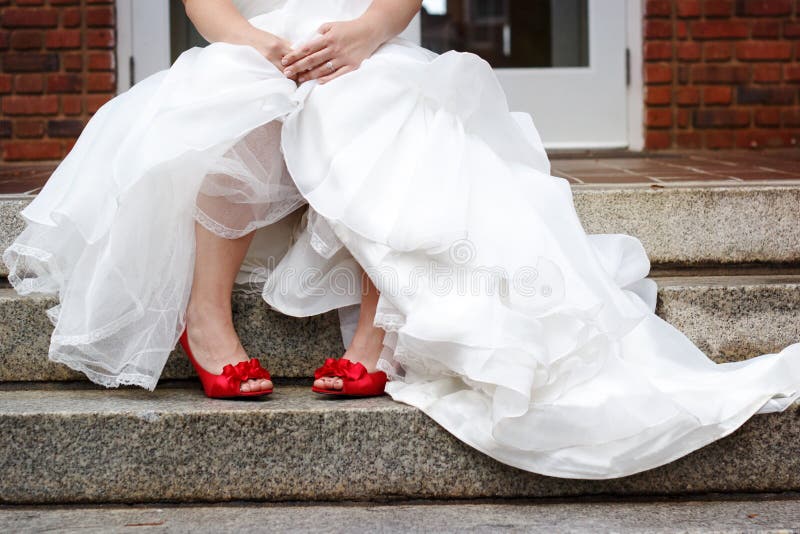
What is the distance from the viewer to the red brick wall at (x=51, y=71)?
3.45m

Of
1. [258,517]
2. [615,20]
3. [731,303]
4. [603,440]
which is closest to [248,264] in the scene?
[258,517]

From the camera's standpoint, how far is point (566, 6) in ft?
12.3

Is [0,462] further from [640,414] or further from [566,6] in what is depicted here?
[566,6]

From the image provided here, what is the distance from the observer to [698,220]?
203 cm

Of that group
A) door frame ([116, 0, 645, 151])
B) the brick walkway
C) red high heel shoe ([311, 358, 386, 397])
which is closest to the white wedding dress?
red high heel shoe ([311, 358, 386, 397])

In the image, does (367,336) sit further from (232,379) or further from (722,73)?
(722,73)

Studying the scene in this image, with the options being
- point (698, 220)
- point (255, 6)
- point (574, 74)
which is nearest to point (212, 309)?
point (255, 6)

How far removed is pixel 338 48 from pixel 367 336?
0.57m

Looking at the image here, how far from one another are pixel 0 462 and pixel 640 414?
110 cm

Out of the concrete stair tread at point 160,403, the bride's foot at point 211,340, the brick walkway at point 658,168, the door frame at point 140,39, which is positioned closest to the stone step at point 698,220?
the brick walkway at point 658,168

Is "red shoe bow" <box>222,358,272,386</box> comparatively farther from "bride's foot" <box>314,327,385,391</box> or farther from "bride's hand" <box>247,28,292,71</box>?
"bride's hand" <box>247,28,292,71</box>

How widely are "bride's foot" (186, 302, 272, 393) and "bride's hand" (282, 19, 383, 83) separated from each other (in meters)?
0.49

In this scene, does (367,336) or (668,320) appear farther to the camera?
(668,320)

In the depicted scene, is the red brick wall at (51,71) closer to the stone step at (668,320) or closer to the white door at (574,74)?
the white door at (574,74)
